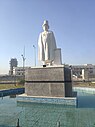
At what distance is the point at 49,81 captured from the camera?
13.3m

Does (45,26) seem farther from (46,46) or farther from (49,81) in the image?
(49,81)

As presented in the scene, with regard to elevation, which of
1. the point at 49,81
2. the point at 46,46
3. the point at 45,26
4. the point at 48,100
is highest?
the point at 45,26

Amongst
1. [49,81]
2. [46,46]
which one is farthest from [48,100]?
[46,46]

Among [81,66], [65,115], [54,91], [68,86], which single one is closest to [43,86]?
[54,91]

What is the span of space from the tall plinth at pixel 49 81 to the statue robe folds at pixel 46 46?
3.90ft

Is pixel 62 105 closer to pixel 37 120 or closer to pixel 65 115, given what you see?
pixel 65 115

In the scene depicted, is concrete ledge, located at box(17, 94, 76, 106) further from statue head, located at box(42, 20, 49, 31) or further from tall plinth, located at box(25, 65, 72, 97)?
statue head, located at box(42, 20, 49, 31)

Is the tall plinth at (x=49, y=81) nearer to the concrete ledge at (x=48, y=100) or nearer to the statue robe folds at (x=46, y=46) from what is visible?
the concrete ledge at (x=48, y=100)

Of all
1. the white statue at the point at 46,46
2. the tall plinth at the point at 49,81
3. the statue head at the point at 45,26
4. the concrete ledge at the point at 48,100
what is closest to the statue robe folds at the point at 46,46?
the white statue at the point at 46,46

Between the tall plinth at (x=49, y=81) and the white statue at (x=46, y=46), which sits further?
the white statue at (x=46, y=46)

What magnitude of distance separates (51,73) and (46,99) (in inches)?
79.4

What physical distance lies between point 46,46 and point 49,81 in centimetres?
303

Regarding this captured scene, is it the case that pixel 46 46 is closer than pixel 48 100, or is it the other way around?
pixel 48 100

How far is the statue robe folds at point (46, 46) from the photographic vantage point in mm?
14305
